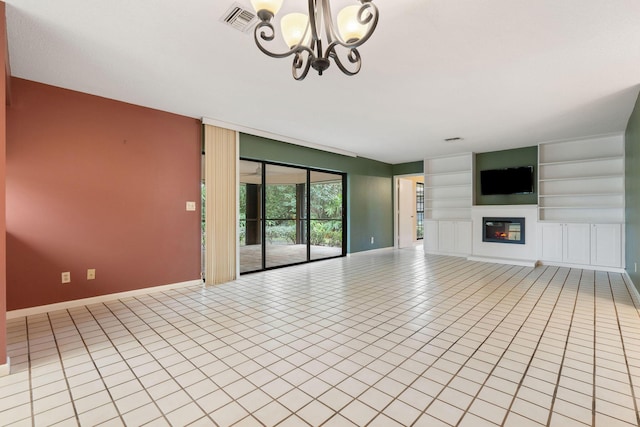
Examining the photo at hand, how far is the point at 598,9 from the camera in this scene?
6.81 ft

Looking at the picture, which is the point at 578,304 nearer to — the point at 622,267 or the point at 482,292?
the point at 482,292

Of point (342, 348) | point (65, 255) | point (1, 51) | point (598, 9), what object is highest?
point (598, 9)

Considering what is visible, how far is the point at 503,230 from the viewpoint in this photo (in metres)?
6.40

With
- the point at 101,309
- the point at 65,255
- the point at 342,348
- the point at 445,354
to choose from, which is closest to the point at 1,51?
the point at 65,255

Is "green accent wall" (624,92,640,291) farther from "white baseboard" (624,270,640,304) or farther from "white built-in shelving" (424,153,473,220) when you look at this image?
"white built-in shelving" (424,153,473,220)

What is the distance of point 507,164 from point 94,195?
7782 millimetres

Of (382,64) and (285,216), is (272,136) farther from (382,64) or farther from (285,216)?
(382,64)

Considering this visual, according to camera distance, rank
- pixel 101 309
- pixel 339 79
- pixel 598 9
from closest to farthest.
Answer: pixel 598 9 < pixel 339 79 < pixel 101 309

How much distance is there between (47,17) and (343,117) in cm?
328

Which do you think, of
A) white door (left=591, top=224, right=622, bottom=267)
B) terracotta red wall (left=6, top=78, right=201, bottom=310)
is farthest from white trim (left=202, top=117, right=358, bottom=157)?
white door (left=591, top=224, right=622, bottom=267)

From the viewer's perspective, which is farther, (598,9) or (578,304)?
(578,304)

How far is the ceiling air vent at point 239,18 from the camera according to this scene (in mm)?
2078

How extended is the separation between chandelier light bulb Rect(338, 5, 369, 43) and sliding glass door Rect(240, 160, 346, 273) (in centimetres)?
373

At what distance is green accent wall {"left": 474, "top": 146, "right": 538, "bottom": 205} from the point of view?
20.8 ft
